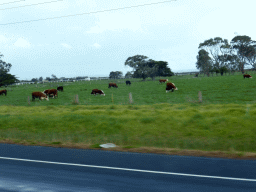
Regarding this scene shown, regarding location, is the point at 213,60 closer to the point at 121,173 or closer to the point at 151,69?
the point at 151,69

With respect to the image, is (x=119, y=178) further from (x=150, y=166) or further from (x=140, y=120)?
(x=140, y=120)

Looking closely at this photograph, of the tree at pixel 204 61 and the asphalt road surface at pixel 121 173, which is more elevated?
the tree at pixel 204 61

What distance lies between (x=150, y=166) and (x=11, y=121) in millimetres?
13528

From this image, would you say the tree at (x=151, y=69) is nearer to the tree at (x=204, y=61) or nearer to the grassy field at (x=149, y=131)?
the tree at (x=204, y=61)

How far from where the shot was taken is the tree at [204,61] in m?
103

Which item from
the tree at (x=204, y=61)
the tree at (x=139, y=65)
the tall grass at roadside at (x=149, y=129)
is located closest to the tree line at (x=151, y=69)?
the tree at (x=139, y=65)

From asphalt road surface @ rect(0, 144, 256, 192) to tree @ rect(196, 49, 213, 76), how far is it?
96.7 m

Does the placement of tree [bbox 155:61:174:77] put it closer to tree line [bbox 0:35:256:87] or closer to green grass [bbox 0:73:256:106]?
tree line [bbox 0:35:256:87]

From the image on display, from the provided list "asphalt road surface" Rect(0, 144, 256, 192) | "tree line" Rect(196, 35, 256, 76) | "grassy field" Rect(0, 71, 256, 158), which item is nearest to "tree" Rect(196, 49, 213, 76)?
"tree line" Rect(196, 35, 256, 76)

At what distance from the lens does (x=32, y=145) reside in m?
13.4

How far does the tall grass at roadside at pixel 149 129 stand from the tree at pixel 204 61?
290 feet

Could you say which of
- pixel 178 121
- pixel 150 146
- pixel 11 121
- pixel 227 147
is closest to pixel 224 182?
pixel 227 147

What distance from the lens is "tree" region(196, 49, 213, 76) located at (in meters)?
103

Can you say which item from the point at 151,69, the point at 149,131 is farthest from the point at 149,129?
the point at 151,69
